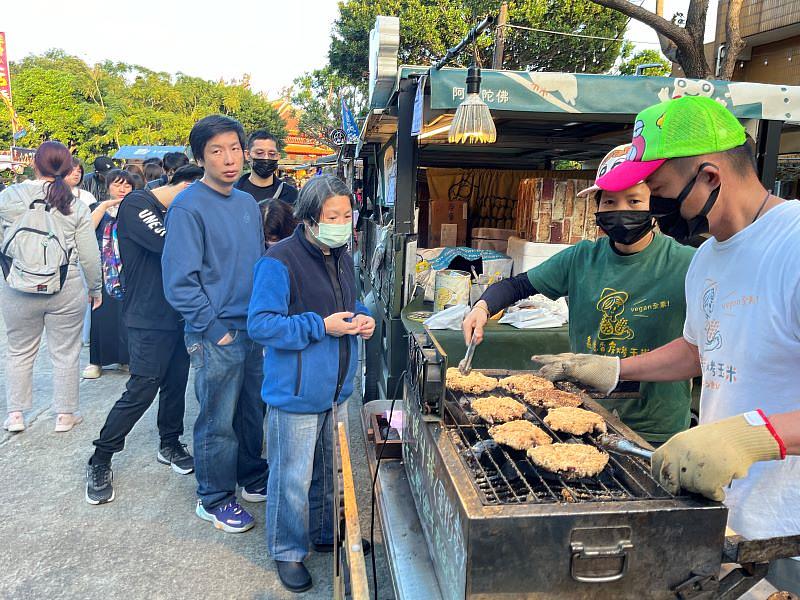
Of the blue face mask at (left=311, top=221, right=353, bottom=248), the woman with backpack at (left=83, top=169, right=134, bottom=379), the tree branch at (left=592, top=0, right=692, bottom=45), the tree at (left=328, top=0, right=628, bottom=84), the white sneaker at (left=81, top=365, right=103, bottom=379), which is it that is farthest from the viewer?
the tree at (left=328, top=0, right=628, bottom=84)

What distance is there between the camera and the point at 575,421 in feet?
6.44

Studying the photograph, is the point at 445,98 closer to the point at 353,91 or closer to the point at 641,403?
the point at 641,403

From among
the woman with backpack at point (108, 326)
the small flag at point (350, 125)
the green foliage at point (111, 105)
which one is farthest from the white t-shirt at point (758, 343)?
the green foliage at point (111, 105)

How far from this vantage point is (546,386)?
2.36 m

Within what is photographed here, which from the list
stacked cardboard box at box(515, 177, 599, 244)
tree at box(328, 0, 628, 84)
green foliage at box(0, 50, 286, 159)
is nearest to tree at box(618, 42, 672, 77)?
tree at box(328, 0, 628, 84)

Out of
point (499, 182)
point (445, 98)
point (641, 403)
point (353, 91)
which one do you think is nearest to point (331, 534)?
point (641, 403)

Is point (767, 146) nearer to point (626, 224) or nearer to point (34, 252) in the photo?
point (626, 224)

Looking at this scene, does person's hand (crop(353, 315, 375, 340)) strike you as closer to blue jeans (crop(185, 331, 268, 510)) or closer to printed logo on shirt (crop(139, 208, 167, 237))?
blue jeans (crop(185, 331, 268, 510))

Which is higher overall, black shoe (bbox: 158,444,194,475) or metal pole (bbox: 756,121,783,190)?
metal pole (bbox: 756,121,783,190)

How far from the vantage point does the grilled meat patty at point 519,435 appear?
182cm

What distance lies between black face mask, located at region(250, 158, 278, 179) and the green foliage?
35848 mm

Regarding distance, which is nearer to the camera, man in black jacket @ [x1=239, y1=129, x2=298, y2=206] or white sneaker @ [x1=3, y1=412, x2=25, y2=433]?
white sneaker @ [x1=3, y1=412, x2=25, y2=433]

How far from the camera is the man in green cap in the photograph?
4.61 feet

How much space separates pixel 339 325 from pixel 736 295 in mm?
1612
